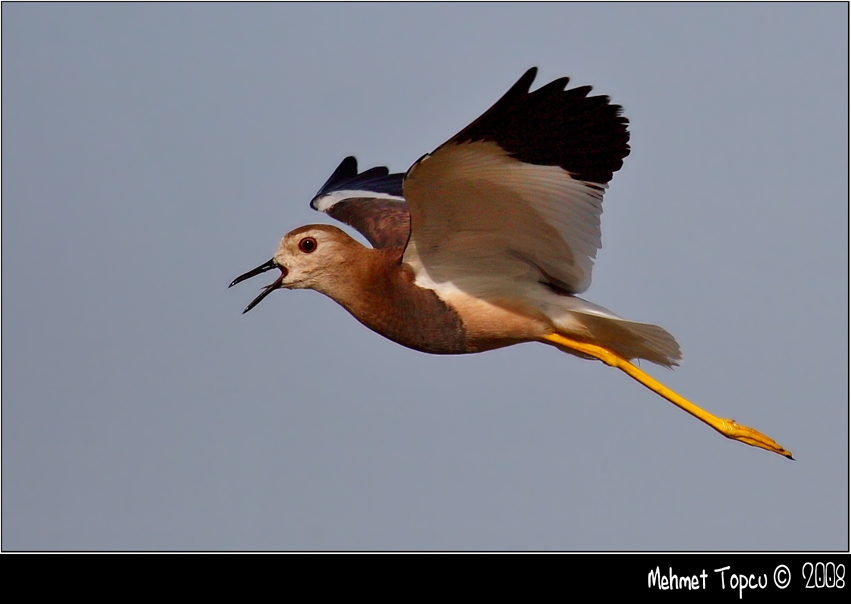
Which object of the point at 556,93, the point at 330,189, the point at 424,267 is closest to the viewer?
the point at 556,93

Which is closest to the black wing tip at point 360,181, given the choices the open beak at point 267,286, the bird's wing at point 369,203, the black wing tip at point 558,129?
the bird's wing at point 369,203

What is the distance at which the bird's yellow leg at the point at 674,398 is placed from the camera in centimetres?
768

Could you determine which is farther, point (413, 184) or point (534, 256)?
point (534, 256)

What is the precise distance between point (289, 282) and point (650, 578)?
2888 millimetres

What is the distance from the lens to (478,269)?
24.7 ft

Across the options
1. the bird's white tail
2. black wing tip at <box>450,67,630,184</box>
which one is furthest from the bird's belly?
black wing tip at <box>450,67,630,184</box>

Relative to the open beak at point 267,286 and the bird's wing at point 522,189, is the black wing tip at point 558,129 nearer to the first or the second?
the bird's wing at point 522,189

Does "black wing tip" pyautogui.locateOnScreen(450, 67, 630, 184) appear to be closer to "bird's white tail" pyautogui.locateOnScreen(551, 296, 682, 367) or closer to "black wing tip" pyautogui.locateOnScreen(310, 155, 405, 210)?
"bird's white tail" pyautogui.locateOnScreen(551, 296, 682, 367)

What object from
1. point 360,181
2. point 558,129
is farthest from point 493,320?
point 360,181

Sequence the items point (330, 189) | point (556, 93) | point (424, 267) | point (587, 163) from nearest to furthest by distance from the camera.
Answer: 1. point (556, 93)
2. point (587, 163)
3. point (424, 267)
4. point (330, 189)

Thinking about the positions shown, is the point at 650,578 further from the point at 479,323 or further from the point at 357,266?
the point at 357,266

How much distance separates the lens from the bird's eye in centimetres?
768

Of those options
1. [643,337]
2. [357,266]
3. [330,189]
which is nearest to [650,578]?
[643,337]

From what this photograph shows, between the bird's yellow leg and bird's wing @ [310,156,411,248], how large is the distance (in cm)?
138
